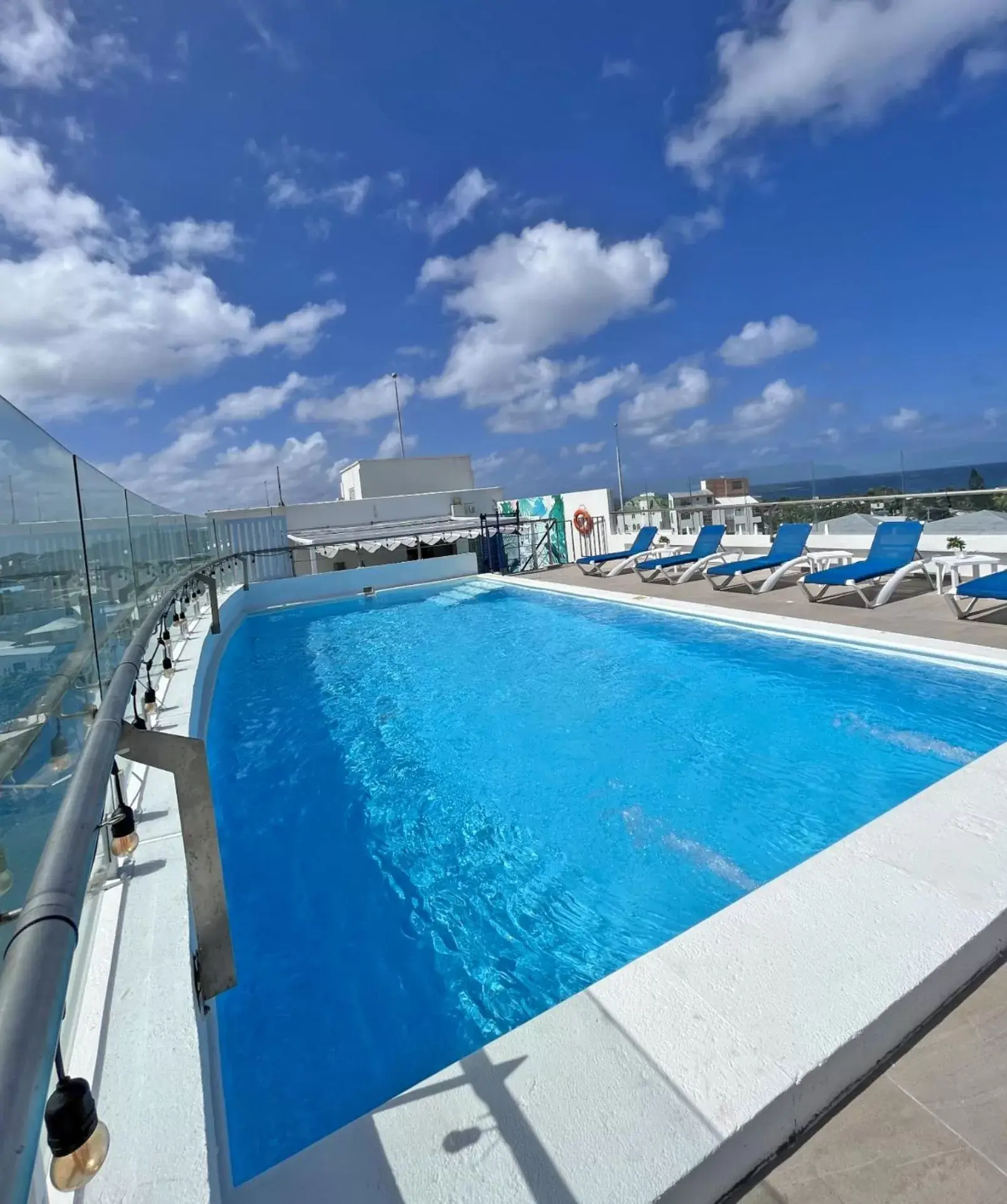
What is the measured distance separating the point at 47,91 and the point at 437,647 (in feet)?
35.6

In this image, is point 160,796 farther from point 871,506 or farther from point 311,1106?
point 871,506

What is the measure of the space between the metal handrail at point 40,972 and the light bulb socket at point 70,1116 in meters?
0.24

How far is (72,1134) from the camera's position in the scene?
1106mm

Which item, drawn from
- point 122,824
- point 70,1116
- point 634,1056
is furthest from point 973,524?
point 70,1116

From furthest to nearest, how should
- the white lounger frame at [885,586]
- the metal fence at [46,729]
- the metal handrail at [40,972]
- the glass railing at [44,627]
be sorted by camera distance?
the white lounger frame at [885,586] < the glass railing at [44,627] < the metal fence at [46,729] < the metal handrail at [40,972]

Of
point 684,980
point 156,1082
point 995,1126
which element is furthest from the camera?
point 684,980

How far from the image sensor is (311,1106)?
2869mm

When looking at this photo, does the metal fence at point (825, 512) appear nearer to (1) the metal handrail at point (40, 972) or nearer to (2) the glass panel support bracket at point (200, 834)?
(2) the glass panel support bracket at point (200, 834)

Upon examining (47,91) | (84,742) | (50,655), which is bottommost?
(84,742)

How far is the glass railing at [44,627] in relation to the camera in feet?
5.58

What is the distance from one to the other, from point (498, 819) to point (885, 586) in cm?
811

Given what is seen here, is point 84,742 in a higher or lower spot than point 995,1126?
higher

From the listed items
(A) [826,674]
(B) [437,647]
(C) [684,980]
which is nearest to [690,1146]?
(C) [684,980]

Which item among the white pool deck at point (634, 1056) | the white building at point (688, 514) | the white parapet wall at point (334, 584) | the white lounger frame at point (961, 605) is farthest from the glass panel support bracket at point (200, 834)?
the white building at point (688, 514)
